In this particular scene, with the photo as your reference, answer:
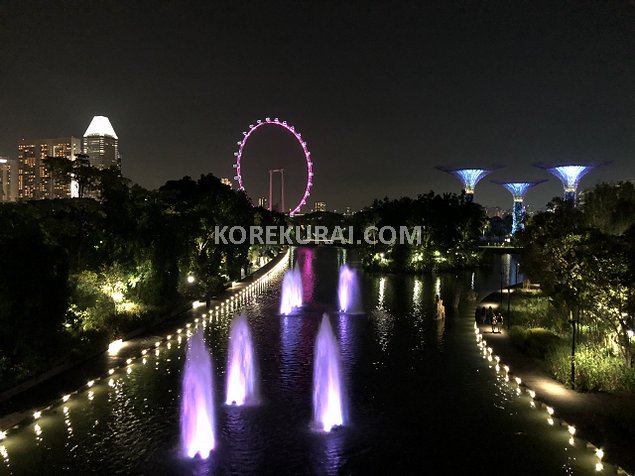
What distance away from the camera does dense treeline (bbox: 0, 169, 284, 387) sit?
1388 cm

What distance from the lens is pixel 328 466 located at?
32.2 feet

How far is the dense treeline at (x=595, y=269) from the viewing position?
14.0m

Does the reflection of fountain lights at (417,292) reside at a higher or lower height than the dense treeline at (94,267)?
lower

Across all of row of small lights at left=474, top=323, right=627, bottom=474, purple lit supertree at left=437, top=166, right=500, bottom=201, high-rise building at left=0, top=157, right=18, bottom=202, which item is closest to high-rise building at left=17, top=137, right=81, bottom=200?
high-rise building at left=0, top=157, right=18, bottom=202

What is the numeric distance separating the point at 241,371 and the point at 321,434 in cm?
454

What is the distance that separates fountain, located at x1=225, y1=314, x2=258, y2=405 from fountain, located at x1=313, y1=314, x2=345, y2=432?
1539mm

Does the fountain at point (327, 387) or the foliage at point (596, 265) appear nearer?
the fountain at point (327, 387)

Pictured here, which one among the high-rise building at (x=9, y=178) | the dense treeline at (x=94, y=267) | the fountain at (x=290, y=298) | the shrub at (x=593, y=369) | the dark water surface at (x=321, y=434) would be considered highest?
the high-rise building at (x=9, y=178)

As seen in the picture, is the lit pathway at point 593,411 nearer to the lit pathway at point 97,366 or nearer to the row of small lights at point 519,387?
the row of small lights at point 519,387

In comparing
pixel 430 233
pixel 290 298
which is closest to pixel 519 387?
pixel 290 298

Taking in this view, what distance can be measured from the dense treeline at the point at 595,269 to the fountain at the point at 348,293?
28.1 feet

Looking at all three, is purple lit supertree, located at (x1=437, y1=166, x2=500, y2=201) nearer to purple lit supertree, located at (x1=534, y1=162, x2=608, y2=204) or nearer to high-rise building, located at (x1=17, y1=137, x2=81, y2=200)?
purple lit supertree, located at (x1=534, y1=162, x2=608, y2=204)

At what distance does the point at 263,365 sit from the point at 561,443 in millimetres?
8193

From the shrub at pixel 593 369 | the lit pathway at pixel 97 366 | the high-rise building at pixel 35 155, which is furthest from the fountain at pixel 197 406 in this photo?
the high-rise building at pixel 35 155
